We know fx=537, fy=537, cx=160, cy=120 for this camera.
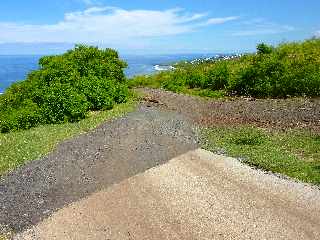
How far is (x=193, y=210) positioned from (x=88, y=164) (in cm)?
509

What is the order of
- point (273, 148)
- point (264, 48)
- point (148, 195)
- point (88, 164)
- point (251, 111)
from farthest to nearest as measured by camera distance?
point (264, 48)
point (251, 111)
point (273, 148)
point (88, 164)
point (148, 195)

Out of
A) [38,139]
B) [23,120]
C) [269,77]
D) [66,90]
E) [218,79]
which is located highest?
[66,90]

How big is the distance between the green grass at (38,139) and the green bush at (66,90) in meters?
1.07

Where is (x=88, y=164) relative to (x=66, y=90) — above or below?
below

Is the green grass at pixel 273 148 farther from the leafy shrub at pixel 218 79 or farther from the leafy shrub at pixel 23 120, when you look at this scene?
the leafy shrub at pixel 218 79

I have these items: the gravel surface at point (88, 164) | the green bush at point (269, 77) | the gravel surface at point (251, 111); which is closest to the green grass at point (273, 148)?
the gravel surface at point (88, 164)

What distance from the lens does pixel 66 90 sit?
1041 inches

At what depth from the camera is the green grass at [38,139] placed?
18.2 meters

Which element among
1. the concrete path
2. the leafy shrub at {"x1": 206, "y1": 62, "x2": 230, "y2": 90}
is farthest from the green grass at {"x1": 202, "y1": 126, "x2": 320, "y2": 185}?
the leafy shrub at {"x1": 206, "y1": 62, "x2": 230, "y2": 90}

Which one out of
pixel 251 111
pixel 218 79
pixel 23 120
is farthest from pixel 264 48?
pixel 23 120

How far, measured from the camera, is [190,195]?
47.6ft

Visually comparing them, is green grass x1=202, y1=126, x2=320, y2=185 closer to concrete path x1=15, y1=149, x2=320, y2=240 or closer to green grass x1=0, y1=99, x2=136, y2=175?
concrete path x1=15, y1=149, x2=320, y2=240

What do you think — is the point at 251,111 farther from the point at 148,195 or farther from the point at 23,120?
the point at 148,195

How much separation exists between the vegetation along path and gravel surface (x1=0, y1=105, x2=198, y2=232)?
0.03 meters
